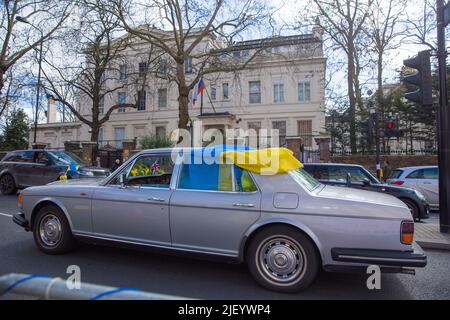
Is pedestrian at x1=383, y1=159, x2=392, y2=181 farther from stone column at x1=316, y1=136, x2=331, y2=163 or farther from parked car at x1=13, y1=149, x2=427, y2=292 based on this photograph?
parked car at x1=13, y1=149, x2=427, y2=292

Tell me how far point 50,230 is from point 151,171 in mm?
1806

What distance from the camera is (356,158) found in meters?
19.3

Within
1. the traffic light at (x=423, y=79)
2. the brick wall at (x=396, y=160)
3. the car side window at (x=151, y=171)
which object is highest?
the traffic light at (x=423, y=79)

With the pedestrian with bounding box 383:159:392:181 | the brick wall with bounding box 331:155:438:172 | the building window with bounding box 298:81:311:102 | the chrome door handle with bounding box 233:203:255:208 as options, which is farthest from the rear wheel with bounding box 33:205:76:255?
the building window with bounding box 298:81:311:102

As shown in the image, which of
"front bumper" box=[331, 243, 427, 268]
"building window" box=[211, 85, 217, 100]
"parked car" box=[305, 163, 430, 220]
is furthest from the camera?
"building window" box=[211, 85, 217, 100]

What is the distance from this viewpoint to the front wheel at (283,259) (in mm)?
3709

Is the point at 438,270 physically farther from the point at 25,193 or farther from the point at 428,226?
the point at 25,193

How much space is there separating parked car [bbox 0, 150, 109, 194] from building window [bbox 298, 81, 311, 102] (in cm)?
2503

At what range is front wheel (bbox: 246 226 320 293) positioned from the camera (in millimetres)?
3709

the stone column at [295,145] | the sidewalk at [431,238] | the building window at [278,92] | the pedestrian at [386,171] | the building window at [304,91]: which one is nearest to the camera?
the sidewalk at [431,238]

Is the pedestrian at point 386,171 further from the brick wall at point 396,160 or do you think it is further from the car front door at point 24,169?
the car front door at point 24,169

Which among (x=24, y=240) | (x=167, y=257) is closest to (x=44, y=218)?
(x=24, y=240)

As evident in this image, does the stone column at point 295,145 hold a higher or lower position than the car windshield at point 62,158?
higher

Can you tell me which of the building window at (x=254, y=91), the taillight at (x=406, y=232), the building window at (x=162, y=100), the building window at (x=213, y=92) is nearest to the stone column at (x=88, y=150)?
the building window at (x=162, y=100)
